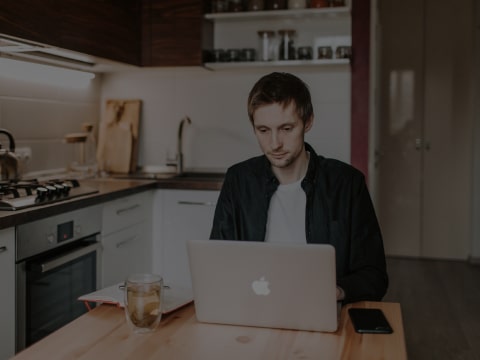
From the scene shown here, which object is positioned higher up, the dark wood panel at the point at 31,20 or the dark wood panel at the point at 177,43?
the dark wood panel at the point at 177,43

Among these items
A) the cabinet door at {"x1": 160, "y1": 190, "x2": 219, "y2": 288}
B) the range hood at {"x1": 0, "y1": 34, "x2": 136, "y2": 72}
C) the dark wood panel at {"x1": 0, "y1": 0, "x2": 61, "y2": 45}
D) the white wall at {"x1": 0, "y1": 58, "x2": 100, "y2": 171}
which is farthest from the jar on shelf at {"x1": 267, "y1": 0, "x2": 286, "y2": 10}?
the dark wood panel at {"x1": 0, "y1": 0, "x2": 61, "y2": 45}

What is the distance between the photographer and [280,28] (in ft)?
13.3

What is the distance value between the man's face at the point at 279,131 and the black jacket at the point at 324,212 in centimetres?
15

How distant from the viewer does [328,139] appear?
13.2ft

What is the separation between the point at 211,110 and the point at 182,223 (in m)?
0.87

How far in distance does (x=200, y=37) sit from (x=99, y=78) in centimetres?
86

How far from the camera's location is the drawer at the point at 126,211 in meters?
3.24

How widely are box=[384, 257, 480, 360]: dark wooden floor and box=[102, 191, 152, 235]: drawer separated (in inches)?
66.2

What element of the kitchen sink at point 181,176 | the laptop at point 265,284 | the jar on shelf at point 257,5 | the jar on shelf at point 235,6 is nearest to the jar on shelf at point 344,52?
the jar on shelf at point 257,5

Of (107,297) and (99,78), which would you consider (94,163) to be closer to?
(99,78)

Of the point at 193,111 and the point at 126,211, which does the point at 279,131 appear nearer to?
the point at 126,211

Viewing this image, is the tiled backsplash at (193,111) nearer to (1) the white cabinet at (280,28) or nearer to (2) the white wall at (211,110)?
(2) the white wall at (211,110)

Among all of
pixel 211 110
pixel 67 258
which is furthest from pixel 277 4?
pixel 67 258

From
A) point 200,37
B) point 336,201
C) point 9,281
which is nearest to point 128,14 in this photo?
point 200,37
